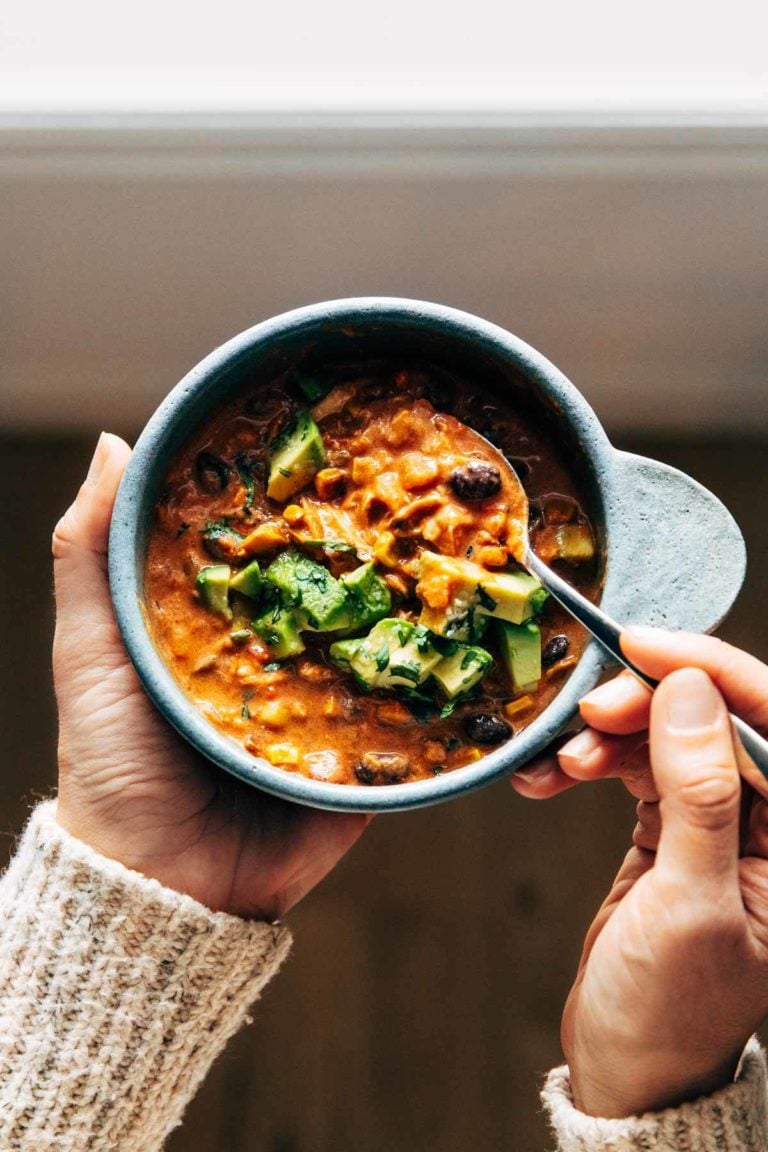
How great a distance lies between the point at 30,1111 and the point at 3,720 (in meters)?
0.83

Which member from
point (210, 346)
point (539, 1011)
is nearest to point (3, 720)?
point (210, 346)

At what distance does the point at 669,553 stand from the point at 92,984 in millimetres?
778

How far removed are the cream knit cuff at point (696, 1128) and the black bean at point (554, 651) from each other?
485mm

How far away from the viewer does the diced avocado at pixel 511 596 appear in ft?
3.78

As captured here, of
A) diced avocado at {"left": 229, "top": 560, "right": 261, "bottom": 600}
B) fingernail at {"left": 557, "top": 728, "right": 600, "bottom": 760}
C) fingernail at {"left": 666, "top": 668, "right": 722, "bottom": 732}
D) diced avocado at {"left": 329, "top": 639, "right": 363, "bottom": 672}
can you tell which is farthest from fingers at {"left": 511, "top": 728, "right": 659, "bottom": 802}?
diced avocado at {"left": 229, "top": 560, "right": 261, "bottom": 600}

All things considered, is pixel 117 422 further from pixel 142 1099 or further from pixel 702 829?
pixel 702 829

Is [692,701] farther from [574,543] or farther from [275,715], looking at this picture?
[275,715]

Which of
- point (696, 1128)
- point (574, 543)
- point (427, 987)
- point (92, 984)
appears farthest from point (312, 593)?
point (427, 987)

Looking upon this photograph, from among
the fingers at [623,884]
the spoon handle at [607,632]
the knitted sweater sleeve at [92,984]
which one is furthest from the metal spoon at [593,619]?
the knitted sweater sleeve at [92,984]

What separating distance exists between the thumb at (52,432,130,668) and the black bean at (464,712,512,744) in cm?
42

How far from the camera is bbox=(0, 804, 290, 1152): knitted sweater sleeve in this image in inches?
52.2

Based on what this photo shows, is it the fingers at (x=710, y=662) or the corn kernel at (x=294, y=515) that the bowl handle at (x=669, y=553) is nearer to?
the fingers at (x=710, y=662)

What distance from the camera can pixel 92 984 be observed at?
4.41 ft

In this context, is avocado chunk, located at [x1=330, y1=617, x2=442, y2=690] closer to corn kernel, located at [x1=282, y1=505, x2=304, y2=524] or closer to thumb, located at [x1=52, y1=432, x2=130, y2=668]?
corn kernel, located at [x1=282, y1=505, x2=304, y2=524]
